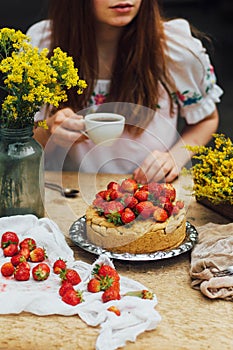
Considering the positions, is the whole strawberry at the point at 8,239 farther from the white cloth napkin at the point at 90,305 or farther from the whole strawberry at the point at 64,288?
the whole strawberry at the point at 64,288

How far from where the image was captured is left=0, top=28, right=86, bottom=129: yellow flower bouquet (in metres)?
1.49

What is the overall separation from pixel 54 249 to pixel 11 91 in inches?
16.0

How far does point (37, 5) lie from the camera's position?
19.2ft

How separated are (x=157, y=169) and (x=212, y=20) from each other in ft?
19.0

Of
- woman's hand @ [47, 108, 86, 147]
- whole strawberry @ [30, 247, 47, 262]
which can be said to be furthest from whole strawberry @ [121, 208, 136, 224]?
woman's hand @ [47, 108, 86, 147]

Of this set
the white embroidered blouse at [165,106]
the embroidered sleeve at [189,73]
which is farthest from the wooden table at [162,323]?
the embroidered sleeve at [189,73]

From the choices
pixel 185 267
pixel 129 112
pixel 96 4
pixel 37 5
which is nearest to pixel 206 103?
pixel 129 112

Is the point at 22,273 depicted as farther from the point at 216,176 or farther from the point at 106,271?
the point at 216,176

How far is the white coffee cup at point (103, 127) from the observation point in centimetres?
174

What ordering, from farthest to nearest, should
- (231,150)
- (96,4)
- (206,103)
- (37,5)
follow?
(37,5) → (206,103) → (96,4) → (231,150)

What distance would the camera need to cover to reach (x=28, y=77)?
1.50 m

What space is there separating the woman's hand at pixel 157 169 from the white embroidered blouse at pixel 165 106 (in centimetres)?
25

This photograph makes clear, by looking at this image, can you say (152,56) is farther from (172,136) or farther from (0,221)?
(0,221)

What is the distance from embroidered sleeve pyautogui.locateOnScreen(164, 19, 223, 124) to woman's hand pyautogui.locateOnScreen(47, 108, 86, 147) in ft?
2.12
